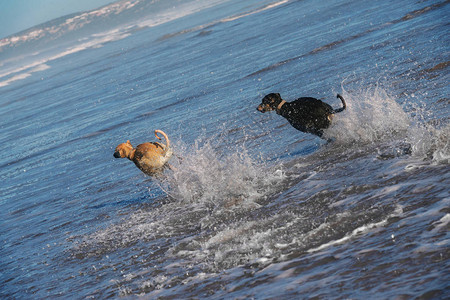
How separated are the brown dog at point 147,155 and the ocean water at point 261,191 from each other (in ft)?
0.98

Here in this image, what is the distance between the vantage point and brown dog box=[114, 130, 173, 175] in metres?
9.84

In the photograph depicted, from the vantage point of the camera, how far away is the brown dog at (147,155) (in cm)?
984

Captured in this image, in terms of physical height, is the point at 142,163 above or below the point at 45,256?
above

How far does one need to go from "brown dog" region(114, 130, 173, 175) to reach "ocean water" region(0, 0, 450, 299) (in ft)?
0.98

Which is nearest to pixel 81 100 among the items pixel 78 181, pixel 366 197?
pixel 78 181

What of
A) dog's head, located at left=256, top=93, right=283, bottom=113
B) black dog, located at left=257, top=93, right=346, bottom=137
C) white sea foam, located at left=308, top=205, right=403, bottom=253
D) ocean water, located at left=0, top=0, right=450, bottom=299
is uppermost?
dog's head, located at left=256, top=93, right=283, bottom=113

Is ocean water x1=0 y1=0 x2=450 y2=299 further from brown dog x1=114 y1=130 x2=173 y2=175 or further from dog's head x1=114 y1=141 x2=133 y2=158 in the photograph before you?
dog's head x1=114 y1=141 x2=133 y2=158

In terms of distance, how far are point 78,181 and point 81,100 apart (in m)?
14.8

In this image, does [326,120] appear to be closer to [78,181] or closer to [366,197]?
[366,197]

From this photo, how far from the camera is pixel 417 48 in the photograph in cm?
1467

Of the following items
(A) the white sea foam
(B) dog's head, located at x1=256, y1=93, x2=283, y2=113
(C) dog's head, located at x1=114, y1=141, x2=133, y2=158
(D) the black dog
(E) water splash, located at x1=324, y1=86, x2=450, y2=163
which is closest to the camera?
(A) the white sea foam

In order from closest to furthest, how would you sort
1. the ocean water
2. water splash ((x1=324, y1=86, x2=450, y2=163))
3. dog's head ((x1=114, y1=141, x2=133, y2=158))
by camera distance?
the ocean water → water splash ((x1=324, y1=86, x2=450, y2=163)) → dog's head ((x1=114, y1=141, x2=133, y2=158))

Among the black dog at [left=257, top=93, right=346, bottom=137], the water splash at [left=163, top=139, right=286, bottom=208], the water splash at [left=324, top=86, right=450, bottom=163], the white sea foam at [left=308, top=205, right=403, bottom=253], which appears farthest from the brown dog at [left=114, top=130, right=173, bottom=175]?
the white sea foam at [left=308, top=205, right=403, bottom=253]

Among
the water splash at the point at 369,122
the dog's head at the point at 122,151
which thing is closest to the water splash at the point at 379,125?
the water splash at the point at 369,122
